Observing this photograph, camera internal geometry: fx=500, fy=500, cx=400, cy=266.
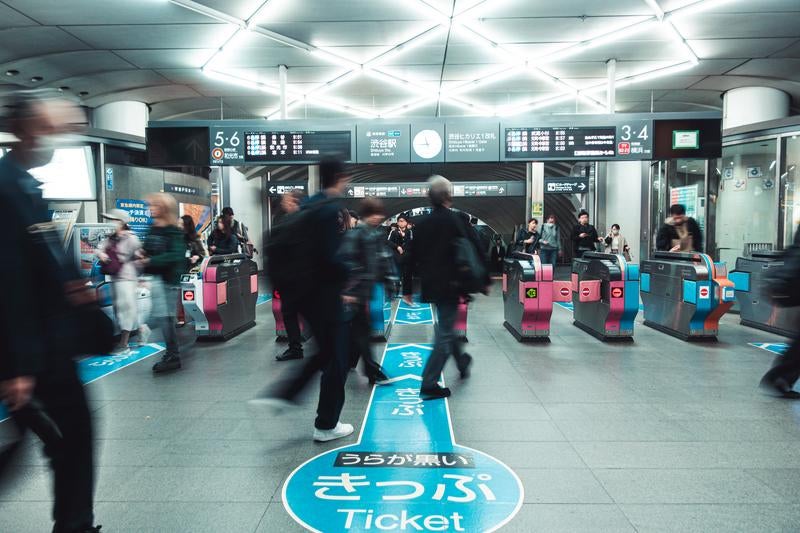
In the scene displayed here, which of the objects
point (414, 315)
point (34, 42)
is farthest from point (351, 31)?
point (34, 42)

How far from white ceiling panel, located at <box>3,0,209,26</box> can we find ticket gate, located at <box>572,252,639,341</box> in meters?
6.84

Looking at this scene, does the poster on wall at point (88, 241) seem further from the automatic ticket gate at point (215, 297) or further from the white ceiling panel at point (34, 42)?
the white ceiling panel at point (34, 42)

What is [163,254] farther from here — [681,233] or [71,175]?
[681,233]

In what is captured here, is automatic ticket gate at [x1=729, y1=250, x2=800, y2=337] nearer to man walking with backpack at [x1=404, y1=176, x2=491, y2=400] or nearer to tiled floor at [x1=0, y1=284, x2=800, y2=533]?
tiled floor at [x1=0, y1=284, x2=800, y2=533]

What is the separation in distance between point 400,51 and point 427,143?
2.05 meters

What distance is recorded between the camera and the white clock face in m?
8.20

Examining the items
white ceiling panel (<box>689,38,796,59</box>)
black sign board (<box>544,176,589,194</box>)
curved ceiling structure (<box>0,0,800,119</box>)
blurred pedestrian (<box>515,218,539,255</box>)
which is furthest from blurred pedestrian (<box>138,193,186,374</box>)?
black sign board (<box>544,176,589,194</box>)

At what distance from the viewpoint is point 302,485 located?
9.01 ft

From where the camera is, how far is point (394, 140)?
8.18 m

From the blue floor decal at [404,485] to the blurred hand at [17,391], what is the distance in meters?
1.31

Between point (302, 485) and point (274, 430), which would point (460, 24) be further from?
point (302, 485)

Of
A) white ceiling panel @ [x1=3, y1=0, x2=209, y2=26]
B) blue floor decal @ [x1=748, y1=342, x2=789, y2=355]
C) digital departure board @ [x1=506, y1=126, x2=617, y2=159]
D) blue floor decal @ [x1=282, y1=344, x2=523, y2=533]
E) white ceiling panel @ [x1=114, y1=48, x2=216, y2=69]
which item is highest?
white ceiling panel @ [x1=114, y1=48, x2=216, y2=69]

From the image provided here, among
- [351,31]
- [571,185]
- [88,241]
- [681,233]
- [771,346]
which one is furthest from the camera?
[571,185]

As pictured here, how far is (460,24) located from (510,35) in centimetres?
102
